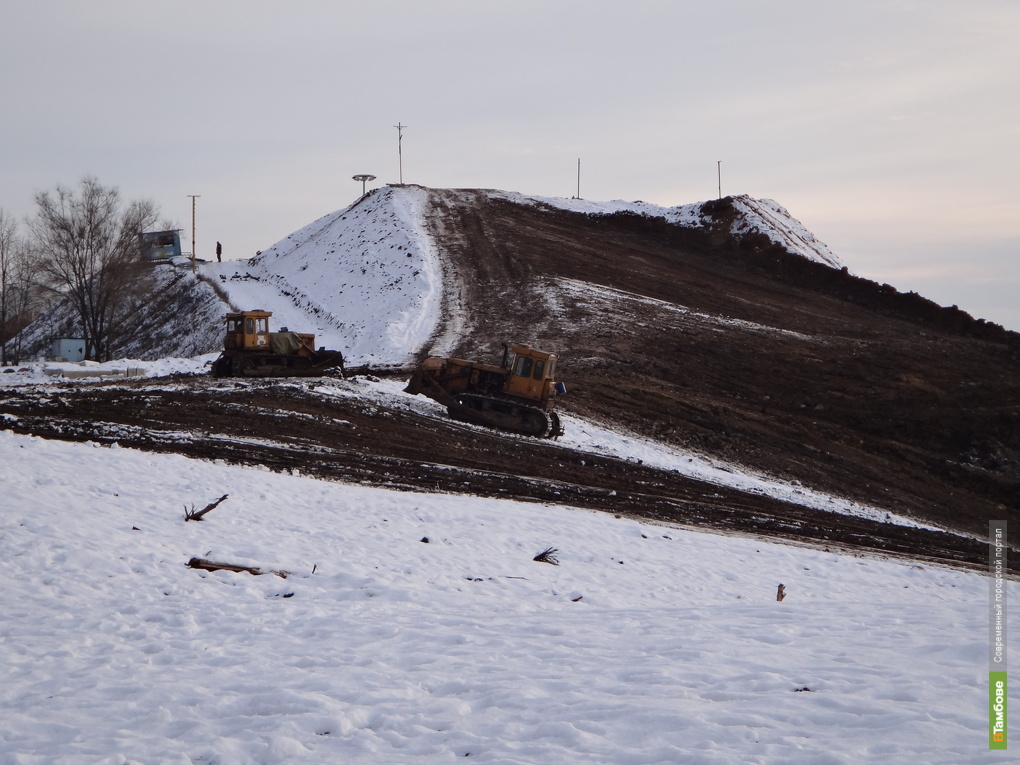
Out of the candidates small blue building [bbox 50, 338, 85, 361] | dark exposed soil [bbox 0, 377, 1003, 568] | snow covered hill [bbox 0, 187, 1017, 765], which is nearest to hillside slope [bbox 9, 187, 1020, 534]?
snow covered hill [bbox 0, 187, 1017, 765]

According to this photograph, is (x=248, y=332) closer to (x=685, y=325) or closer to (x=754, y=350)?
(x=685, y=325)

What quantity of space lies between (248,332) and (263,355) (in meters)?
0.90

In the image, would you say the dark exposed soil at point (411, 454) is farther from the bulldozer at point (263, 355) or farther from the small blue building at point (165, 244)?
the small blue building at point (165, 244)

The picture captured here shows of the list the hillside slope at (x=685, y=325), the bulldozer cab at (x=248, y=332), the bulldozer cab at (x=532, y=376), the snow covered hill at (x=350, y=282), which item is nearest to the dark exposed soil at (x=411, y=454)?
the bulldozer cab at (x=532, y=376)

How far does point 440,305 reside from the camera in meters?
41.6

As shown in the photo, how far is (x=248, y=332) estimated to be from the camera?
27500mm

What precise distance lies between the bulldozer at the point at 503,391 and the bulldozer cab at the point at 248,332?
6943 mm

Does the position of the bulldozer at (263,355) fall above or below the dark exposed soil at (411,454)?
above

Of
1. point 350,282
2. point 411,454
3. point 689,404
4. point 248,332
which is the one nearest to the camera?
point 411,454

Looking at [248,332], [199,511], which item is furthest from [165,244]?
[199,511]

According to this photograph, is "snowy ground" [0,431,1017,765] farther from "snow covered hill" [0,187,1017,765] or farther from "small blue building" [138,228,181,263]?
"small blue building" [138,228,181,263]

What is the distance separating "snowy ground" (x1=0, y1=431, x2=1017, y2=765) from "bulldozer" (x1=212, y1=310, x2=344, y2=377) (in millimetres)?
13393

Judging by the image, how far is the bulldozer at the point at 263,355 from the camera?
89.8 feet

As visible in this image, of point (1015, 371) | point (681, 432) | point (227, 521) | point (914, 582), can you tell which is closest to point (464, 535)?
point (227, 521)
